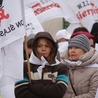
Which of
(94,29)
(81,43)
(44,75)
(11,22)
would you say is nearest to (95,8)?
(94,29)

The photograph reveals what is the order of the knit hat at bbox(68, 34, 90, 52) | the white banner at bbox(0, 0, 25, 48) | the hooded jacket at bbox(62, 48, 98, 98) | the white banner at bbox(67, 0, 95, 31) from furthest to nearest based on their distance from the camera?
1. the white banner at bbox(67, 0, 95, 31)
2. the knit hat at bbox(68, 34, 90, 52)
3. the hooded jacket at bbox(62, 48, 98, 98)
4. the white banner at bbox(0, 0, 25, 48)

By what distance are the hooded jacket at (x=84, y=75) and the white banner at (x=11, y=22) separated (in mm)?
686

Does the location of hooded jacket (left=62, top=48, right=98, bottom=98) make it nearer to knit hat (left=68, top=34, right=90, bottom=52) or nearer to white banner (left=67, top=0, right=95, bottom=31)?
knit hat (left=68, top=34, right=90, bottom=52)

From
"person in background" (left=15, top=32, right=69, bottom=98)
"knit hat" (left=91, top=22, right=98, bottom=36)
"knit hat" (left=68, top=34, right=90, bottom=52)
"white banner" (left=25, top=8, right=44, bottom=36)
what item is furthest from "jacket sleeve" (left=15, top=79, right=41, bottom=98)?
"knit hat" (left=91, top=22, right=98, bottom=36)

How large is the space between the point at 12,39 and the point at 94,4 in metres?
4.33

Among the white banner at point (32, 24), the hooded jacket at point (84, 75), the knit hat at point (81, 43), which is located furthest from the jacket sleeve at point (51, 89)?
the white banner at point (32, 24)

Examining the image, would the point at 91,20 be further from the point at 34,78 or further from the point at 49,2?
the point at 34,78

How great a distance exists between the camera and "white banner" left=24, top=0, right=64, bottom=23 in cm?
862

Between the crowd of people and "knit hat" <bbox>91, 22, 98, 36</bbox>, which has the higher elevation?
the crowd of people

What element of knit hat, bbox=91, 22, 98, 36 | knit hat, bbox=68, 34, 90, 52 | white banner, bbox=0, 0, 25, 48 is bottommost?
knit hat, bbox=91, 22, 98, 36

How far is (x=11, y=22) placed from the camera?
4676mm

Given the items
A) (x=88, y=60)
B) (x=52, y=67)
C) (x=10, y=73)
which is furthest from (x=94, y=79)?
(x=10, y=73)

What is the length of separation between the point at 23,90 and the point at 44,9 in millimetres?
4353

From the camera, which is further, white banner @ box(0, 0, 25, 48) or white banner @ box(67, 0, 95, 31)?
white banner @ box(67, 0, 95, 31)
